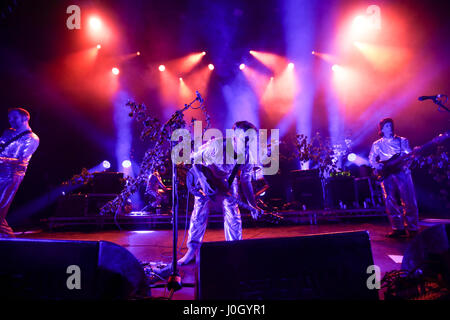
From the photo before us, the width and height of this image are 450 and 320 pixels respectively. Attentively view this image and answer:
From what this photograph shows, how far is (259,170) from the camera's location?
3.44 meters

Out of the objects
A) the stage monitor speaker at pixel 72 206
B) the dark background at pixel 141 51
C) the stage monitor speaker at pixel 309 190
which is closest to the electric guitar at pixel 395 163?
the stage monitor speaker at pixel 309 190

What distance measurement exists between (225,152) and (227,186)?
1.59ft

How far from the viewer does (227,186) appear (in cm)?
314

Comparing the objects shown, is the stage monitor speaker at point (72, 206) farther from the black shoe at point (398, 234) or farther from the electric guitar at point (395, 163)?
the electric guitar at point (395, 163)

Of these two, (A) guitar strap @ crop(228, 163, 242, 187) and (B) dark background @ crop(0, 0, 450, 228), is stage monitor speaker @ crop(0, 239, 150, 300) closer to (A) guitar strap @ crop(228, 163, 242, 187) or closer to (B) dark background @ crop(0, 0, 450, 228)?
(A) guitar strap @ crop(228, 163, 242, 187)

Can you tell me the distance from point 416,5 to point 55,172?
14095 mm

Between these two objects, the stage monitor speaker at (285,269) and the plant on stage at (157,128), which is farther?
the plant on stage at (157,128)

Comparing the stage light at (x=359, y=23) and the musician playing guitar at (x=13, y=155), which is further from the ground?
the stage light at (x=359, y=23)

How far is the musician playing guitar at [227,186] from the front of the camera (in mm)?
3002

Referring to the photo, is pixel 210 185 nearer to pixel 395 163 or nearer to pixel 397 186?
pixel 395 163

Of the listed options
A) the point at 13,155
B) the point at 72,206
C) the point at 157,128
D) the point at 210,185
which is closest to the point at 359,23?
the point at 210,185

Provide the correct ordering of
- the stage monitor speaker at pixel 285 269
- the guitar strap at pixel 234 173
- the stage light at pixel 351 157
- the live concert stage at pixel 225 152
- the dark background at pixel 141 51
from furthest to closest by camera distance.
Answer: the stage light at pixel 351 157
the dark background at pixel 141 51
the guitar strap at pixel 234 173
the live concert stage at pixel 225 152
the stage monitor speaker at pixel 285 269

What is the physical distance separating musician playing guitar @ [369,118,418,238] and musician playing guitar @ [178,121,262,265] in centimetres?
366
